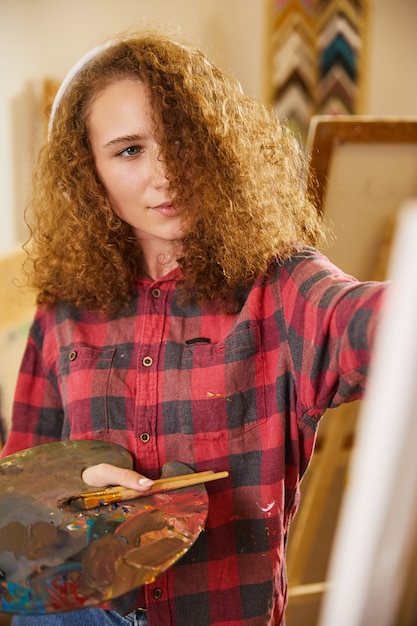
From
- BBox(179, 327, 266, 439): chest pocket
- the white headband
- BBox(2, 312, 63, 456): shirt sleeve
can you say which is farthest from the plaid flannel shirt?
the white headband

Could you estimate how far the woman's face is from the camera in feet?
3.43

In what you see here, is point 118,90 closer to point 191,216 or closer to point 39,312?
point 191,216

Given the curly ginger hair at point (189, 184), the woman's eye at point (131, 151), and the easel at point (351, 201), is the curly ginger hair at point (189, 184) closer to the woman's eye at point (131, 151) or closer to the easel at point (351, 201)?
the woman's eye at point (131, 151)

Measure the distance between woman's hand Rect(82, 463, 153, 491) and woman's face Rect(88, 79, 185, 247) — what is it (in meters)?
0.36

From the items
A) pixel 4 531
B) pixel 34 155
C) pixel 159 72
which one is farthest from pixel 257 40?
pixel 4 531

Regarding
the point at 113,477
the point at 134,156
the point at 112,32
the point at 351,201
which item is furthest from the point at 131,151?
the point at 112,32

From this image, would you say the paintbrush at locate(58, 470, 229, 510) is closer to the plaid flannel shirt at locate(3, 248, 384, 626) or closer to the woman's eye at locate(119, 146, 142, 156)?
the plaid flannel shirt at locate(3, 248, 384, 626)

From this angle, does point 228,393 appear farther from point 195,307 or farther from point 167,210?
point 167,210

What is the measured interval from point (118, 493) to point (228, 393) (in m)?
0.22

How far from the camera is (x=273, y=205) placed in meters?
1.10

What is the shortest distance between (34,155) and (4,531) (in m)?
0.80

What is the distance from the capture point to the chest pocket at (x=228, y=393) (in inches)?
40.3

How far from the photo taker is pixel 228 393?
1022 mm

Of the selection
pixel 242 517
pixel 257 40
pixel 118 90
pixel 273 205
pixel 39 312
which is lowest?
pixel 242 517
